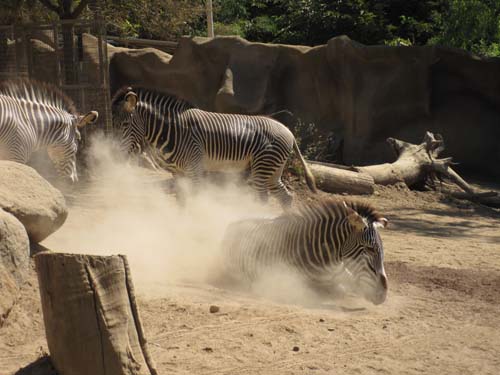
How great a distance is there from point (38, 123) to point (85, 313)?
579 centimetres

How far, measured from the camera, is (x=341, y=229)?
639 centimetres

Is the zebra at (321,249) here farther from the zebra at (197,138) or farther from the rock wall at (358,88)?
the rock wall at (358,88)

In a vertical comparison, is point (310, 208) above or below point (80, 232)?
above

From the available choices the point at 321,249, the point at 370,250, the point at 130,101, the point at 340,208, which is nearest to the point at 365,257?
the point at 370,250

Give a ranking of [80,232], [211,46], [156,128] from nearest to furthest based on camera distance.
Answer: [80,232] → [156,128] → [211,46]

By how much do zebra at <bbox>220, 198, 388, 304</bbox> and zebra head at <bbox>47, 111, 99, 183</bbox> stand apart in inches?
138

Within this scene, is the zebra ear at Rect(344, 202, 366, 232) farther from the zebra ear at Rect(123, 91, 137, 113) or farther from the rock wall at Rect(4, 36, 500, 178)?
the rock wall at Rect(4, 36, 500, 178)

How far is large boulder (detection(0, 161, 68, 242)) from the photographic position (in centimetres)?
551

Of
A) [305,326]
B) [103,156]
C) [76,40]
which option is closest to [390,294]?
[305,326]

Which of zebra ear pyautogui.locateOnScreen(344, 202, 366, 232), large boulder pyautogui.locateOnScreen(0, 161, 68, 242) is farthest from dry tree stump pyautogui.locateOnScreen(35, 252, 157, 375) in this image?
zebra ear pyautogui.locateOnScreen(344, 202, 366, 232)

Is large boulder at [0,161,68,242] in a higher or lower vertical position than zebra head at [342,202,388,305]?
higher

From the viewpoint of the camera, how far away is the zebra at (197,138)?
31.6ft

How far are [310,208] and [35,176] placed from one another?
8.01 feet

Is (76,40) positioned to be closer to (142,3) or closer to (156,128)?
(142,3)
